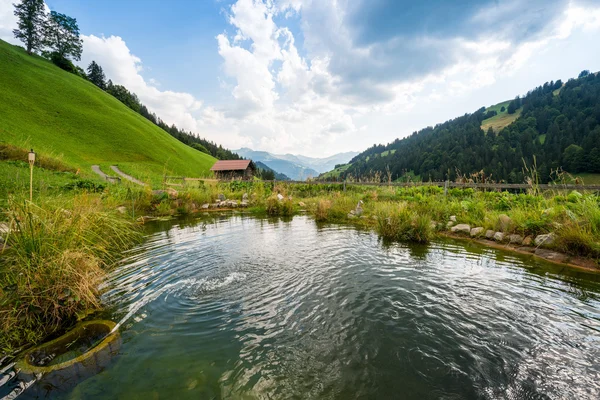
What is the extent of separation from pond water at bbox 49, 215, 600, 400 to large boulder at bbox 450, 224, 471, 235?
223cm

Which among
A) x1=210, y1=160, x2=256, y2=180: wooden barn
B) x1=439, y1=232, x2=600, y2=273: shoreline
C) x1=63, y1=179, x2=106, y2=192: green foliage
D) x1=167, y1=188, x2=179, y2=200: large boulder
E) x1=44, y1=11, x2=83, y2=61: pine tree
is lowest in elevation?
x1=439, y1=232, x2=600, y2=273: shoreline

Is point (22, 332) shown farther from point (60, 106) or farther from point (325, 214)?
point (60, 106)

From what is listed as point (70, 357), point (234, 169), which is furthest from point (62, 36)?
point (70, 357)

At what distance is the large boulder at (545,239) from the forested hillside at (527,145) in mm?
50841

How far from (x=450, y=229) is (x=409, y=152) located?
104 m

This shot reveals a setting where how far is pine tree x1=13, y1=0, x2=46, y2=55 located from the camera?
55750 mm

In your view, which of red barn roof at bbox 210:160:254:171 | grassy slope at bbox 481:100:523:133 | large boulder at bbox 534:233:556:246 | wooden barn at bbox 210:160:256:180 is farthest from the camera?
grassy slope at bbox 481:100:523:133

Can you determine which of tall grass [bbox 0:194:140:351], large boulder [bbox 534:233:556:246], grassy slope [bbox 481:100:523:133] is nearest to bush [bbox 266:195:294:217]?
large boulder [bbox 534:233:556:246]

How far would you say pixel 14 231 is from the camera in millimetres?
3168

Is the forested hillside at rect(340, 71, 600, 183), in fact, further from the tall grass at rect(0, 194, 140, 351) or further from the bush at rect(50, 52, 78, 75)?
the bush at rect(50, 52, 78, 75)

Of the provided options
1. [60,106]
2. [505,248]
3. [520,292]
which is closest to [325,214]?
[505,248]

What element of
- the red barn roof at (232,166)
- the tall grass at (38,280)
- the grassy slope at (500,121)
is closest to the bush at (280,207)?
the tall grass at (38,280)

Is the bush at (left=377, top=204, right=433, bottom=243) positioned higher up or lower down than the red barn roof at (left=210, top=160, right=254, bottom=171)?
lower down

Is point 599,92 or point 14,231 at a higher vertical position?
point 599,92
